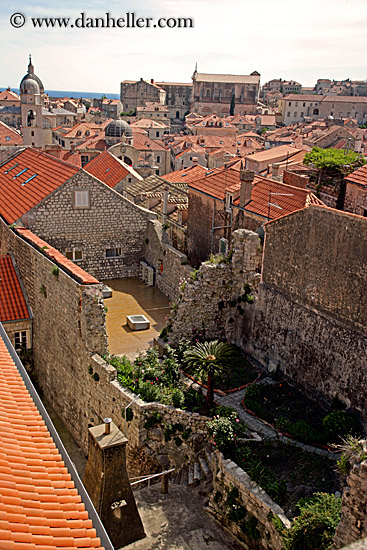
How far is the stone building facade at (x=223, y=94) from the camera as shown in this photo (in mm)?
143625

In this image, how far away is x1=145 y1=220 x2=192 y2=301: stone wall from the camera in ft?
69.9

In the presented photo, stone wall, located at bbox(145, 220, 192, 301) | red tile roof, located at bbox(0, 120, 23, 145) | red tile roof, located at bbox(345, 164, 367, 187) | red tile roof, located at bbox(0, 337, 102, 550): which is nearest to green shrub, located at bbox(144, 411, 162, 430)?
red tile roof, located at bbox(0, 337, 102, 550)

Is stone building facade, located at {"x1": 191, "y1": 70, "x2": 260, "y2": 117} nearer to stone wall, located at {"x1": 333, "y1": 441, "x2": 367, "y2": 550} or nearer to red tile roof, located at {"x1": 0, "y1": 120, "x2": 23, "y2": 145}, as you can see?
red tile roof, located at {"x1": 0, "y1": 120, "x2": 23, "y2": 145}

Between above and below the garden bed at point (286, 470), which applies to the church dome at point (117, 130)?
above

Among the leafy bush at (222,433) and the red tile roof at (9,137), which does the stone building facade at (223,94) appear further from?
the leafy bush at (222,433)

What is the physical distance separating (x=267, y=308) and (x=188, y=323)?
102 inches

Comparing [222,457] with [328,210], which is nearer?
[222,457]

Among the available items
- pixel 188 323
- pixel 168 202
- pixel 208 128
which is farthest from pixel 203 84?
pixel 188 323

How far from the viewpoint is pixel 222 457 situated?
12141 millimetres

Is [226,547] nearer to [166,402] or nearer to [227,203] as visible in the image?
[166,402]

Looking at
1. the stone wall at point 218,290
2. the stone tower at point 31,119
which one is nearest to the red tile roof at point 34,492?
the stone wall at point 218,290

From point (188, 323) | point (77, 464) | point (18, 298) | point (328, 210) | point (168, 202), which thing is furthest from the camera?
point (168, 202)

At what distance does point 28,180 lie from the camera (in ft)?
84.4

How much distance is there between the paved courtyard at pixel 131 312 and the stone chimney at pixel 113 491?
16.9 feet
